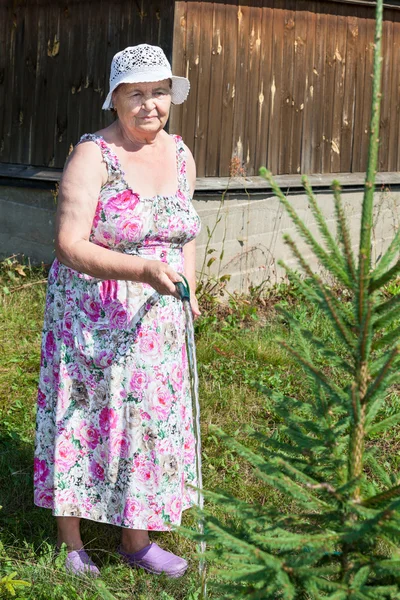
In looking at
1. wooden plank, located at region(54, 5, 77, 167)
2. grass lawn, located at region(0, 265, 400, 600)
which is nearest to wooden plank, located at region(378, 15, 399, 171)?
grass lawn, located at region(0, 265, 400, 600)

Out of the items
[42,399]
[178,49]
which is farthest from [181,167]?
[178,49]

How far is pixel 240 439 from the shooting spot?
15.6 ft

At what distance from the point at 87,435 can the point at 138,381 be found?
12.9 inches

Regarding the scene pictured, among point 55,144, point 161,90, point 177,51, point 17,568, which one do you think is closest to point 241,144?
point 177,51

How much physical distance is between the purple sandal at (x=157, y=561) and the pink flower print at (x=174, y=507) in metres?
0.17

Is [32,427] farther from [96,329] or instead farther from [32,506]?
[96,329]

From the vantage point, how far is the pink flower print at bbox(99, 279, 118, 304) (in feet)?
11.2

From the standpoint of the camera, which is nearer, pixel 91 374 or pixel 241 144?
pixel 91 374

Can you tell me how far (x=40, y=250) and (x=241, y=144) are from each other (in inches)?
75.0

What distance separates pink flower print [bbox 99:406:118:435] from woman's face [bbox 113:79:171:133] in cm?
111

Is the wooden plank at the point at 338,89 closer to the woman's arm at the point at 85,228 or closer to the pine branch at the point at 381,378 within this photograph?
the woman's arm at the point at 85,228

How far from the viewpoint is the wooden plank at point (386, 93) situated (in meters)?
8.22

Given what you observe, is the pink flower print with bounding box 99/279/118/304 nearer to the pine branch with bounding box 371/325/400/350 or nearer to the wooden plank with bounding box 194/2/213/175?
the pine branch with bounding box 371/325/400/350

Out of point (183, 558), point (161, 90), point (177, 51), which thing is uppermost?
point (177, 51)
